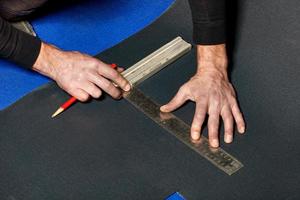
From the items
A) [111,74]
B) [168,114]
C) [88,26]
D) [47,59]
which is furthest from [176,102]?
[88,26]

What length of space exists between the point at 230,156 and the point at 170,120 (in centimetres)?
27

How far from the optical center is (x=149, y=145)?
5.60 feet

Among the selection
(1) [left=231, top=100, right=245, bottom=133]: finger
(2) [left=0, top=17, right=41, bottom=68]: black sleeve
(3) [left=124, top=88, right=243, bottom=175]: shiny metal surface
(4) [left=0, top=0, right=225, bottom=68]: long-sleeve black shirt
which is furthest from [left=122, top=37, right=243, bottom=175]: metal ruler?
(2) [left=0, top=17, right=41, bottom=68]: black sleeve

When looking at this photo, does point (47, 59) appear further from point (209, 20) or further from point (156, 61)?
point (209, 20)

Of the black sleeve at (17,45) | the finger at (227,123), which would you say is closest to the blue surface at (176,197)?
the finger at (227,123)

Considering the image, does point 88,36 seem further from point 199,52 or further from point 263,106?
point 263,106

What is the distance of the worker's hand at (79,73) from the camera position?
5.88 ft

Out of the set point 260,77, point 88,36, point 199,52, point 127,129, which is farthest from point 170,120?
point 88,36

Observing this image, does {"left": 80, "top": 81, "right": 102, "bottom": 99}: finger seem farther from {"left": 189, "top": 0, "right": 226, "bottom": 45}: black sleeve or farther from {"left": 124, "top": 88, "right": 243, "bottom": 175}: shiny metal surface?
{"left": 189, "top": 0, "right": 226, "bottom": 45}: black sleeve

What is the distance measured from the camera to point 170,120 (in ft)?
5.83

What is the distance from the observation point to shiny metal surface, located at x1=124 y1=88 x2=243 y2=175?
1.62 m

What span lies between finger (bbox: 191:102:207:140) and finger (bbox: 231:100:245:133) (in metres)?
0.11

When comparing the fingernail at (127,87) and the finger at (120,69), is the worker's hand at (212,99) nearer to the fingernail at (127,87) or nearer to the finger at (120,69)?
the fingernail at (127,87)

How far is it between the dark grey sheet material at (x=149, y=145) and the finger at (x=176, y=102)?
0.13 feet
